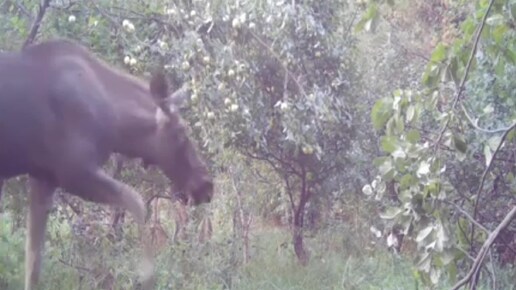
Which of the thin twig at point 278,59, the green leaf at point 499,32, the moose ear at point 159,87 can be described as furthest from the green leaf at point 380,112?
the thin twig at point 278,59

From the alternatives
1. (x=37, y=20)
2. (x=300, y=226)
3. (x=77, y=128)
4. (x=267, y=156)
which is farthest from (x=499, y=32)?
(x=300, y=226)

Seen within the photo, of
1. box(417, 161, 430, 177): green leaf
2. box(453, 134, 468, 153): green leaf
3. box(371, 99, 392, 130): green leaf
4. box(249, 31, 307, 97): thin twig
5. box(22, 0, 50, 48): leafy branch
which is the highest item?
box(249, 31, 307, 97): thin twig

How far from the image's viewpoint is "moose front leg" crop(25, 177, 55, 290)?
5.55 m

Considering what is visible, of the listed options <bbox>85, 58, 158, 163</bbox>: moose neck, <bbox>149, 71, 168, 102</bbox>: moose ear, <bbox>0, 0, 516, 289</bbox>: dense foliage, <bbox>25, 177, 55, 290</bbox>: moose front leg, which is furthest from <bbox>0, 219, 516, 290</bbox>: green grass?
<bbox>149, 71, 168, 102</bbox>: moose ear

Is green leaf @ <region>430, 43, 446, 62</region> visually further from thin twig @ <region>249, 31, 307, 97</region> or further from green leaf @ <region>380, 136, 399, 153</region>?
thin twig @ <region>249, 31, 307, 97</region>

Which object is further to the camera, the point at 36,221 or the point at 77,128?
the point at 36,221

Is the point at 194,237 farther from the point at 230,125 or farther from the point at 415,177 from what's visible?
the point at 415,177

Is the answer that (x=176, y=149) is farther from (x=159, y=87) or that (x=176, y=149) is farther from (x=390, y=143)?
(x=390, y=143)

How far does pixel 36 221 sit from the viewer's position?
5.72 meters

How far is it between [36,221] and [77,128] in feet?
2.42

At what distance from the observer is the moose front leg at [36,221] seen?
555 cm

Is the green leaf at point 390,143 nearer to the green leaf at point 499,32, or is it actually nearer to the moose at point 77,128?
the green leaf at point 499,32

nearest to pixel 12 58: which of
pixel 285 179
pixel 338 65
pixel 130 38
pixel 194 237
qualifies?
pixel 130 38

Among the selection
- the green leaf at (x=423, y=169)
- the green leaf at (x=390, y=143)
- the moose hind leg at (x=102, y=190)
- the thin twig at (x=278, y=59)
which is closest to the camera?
the green leaf at (x=423, y=169)
